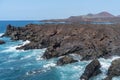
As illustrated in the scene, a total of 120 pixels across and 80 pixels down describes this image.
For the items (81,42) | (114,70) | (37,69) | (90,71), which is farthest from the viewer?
(81,42)

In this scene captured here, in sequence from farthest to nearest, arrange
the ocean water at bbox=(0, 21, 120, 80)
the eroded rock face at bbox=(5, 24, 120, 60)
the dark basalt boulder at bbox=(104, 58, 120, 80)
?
1. the eroded rock face at bbox=(5, 24, 120, 60)
2. the ocean water at bbox=(0, 21, 120, 80)
3. the dark basalt boulder at bbox=(104, 58, 120, 80)

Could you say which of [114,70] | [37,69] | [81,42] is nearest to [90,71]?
[114,70]

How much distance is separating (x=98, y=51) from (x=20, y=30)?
159ft

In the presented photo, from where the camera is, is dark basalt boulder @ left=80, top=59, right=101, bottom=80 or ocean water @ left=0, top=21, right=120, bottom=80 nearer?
dark basalt boulder @ left=80, top=59, right=101, bottom=80

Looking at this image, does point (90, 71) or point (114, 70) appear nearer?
point (90, 71)

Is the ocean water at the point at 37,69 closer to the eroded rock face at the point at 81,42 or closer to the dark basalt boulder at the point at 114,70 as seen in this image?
the dark basalt boulder at the point at 114,70

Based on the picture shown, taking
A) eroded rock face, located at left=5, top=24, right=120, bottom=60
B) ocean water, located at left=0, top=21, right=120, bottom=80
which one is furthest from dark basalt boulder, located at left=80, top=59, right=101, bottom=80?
eroded rock face, located at left=5, top=24, right=120, bottom=60

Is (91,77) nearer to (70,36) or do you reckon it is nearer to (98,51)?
(98,51)

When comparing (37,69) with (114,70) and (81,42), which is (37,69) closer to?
(114,70)

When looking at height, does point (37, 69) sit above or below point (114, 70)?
below

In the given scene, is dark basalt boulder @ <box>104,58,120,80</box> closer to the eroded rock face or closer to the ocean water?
the ocean water

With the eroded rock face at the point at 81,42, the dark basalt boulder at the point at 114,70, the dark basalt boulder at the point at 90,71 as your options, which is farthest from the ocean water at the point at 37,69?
the eroded rock face at the point at 81,42

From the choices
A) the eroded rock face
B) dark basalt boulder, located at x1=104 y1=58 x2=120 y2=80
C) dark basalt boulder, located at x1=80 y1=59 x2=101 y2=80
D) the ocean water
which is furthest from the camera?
the eroded rock face

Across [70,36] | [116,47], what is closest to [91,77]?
[116,47]
